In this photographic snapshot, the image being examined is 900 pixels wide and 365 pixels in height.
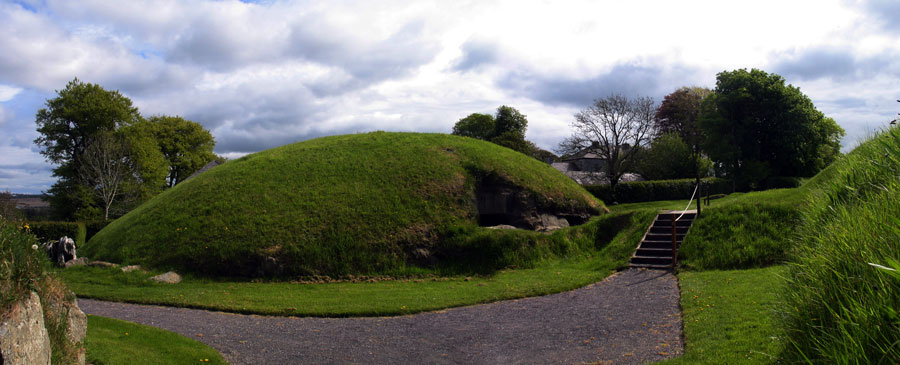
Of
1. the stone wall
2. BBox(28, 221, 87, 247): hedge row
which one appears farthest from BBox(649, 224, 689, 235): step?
BBox(28, 221, 87, 247): hedge row

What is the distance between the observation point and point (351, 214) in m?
19.4

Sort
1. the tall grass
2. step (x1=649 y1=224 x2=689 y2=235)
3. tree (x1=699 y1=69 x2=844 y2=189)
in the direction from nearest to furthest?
the tall grass
step (x1=649 y1=224 x2=689 y2=235)
tree (x1=699 y1=69 x2=844 y2=189)

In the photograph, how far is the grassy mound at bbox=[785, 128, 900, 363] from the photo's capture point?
A: 327 centimetres

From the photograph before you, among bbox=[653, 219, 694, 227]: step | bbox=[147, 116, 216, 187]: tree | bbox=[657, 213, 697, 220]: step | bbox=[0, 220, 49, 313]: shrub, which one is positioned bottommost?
bbox=[653, 219, 694, 227]: step

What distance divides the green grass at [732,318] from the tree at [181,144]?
5840 centimetres

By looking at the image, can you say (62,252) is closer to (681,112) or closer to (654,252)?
(654,252)

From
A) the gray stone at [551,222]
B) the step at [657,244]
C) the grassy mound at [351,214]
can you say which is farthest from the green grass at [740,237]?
the gray stone at [551,222]

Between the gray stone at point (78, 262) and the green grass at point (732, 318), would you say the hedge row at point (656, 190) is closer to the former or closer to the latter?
the green grass at point (732, 318)

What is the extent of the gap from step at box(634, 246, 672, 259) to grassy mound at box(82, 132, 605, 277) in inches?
107

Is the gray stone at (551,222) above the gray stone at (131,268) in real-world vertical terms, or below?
above

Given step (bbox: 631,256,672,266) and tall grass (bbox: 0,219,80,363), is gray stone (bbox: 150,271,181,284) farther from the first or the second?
step (bbox: 631,256,672,266)

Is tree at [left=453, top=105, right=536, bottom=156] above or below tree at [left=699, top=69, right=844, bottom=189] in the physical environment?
above

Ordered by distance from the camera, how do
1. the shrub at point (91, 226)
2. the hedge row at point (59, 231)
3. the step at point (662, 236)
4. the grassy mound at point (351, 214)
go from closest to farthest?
1. the step at point (662, 236)
2. the grassy mound at point (351, 214)
3. the hedge row at point (59, 231)
4. the shrub at point (91, 226)

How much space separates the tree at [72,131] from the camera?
145 feet
